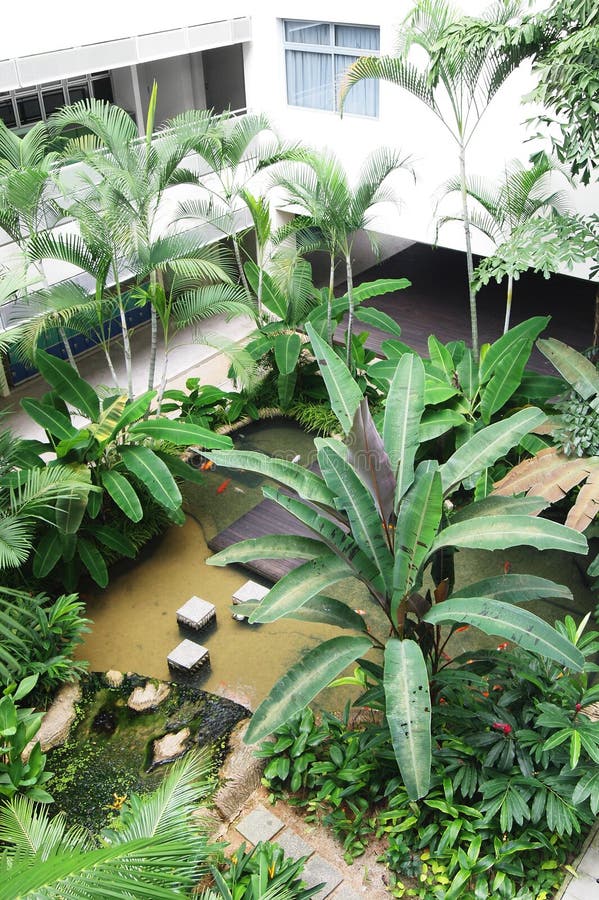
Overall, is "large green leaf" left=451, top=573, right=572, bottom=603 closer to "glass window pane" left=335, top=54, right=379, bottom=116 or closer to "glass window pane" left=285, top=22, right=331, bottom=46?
"glass window pane" left=335, top=54, right=379, bottom=116

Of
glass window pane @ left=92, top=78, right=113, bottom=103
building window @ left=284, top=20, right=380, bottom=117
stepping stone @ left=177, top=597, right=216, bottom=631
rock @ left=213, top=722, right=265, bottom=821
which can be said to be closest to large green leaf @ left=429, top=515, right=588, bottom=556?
rock @ left=213, top=722, right=265, bottom=821

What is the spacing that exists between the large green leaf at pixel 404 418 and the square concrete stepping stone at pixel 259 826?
2.21 metres

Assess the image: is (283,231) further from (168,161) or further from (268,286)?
(168,161)

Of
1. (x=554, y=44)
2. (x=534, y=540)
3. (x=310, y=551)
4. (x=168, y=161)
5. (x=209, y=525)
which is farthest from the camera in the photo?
(x=209, y=525)

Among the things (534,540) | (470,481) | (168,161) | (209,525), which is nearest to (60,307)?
(168,161)

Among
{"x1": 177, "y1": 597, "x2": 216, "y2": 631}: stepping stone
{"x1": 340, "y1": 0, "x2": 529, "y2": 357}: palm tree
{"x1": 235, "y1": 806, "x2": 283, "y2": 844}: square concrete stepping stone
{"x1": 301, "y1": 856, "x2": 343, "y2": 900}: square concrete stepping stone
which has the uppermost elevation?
{"x1": 340, "y1": 0, "x2": 529, "y2": 357}: palm tree

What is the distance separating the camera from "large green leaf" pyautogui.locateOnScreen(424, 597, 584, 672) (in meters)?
3.72

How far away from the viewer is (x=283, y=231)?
29.8 ft

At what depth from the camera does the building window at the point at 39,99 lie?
439 inches

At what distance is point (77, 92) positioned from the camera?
12.1 m

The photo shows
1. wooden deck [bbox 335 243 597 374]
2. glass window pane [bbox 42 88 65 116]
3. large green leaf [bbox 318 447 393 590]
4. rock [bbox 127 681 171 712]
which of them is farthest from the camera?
glass window pane [bbox 42 88 65 116]

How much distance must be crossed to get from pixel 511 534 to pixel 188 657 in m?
3.10

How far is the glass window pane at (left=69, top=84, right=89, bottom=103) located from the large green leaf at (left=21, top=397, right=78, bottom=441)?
709 centimetres

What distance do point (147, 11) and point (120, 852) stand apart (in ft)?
34.0
